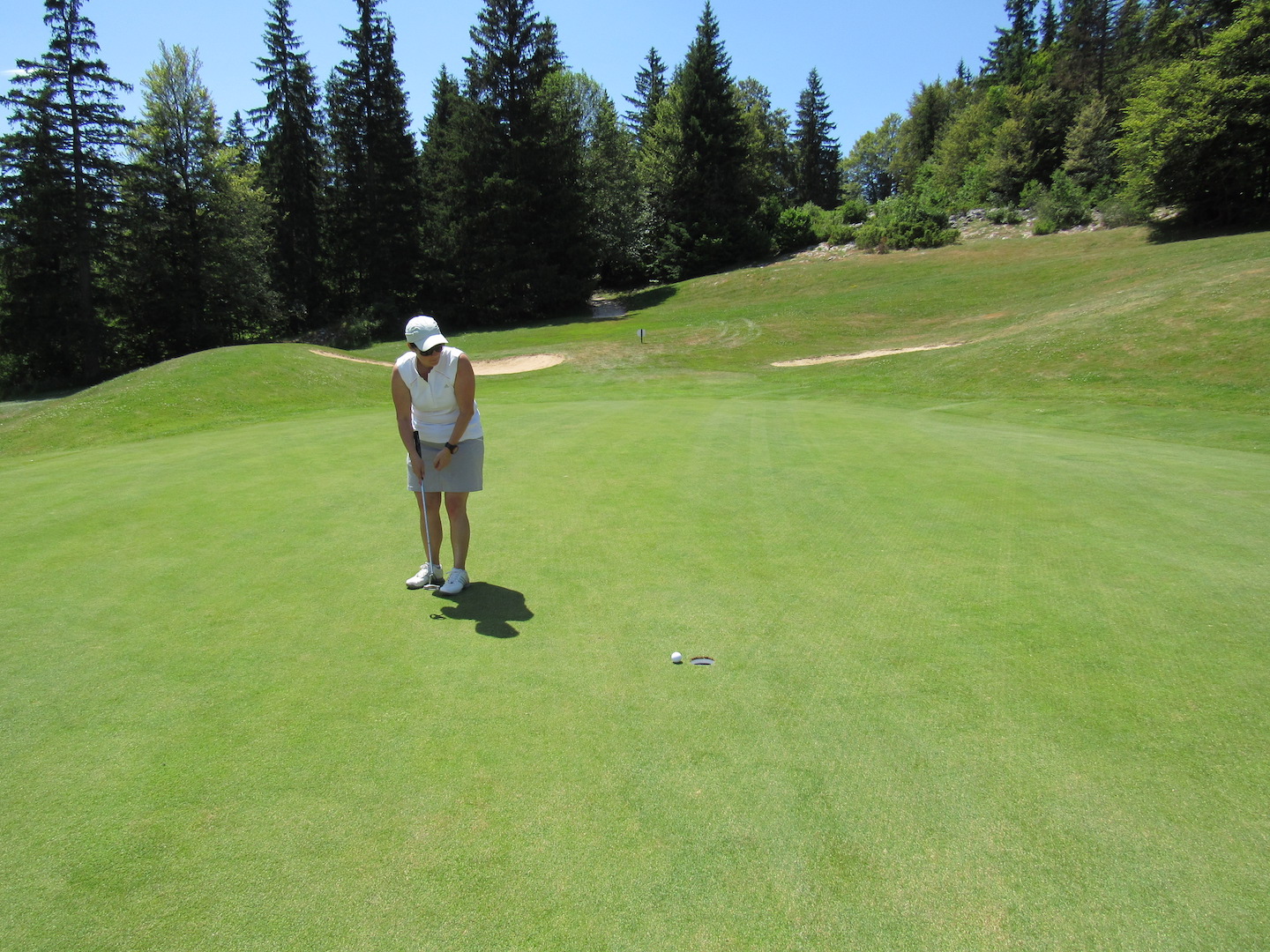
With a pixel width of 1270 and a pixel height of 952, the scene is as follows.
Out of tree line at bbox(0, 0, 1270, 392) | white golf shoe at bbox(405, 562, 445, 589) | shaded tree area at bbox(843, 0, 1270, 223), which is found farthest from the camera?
tree line at bbox(0, 0, 1270, 392)

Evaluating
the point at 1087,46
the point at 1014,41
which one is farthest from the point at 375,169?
the point at 1014,41

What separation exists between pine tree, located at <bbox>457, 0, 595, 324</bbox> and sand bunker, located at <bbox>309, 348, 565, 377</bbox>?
17.6 meters

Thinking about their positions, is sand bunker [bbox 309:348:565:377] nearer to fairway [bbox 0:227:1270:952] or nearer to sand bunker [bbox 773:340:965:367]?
sand bunker [bbox 773:340:965:367]

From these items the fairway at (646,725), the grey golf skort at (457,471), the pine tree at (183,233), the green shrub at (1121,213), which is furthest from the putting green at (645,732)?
the pine tree at (183,233)

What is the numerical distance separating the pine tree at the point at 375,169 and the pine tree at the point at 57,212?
43.3 ft

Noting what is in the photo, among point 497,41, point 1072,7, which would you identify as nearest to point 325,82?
point 497,41

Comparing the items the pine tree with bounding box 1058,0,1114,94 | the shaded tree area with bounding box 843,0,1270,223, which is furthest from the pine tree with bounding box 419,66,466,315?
the pine tree with bounding box 1058,0,1114,94

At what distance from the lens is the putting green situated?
258 cm

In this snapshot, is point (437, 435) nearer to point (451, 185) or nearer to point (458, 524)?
point (458, 524)

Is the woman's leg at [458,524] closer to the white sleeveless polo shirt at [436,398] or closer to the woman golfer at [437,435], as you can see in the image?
the woman golfer at [437,435]

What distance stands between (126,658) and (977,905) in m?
4.59

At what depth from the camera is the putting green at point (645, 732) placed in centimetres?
258

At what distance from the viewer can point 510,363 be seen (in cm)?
2903

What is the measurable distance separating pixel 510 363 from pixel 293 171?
33.1m
